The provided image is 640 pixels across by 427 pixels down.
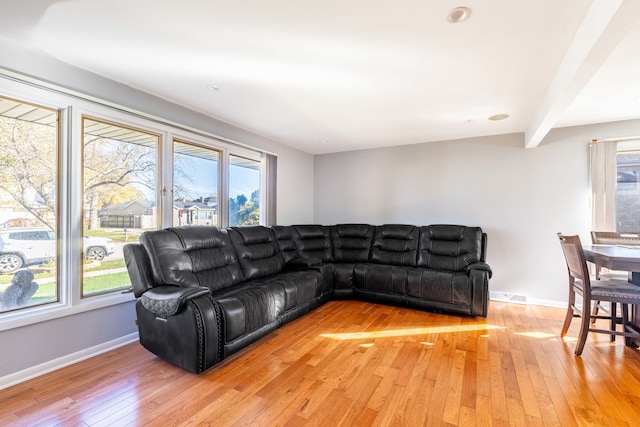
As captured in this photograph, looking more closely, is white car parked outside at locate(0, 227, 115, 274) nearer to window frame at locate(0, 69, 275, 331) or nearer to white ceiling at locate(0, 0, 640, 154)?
window frame at locate(0, 69, 275, 331)

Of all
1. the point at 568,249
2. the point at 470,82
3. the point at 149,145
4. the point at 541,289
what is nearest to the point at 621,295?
the point at 568,249

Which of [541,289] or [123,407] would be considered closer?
[123,407]

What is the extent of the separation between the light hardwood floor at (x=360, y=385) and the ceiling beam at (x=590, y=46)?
209 cm

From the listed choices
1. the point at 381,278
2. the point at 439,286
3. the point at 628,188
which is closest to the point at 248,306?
the point at 381,278

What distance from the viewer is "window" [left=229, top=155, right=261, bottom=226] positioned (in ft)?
12.7

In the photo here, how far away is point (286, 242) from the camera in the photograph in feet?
13.1

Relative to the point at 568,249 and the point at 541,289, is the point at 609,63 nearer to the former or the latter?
the point at 568,249

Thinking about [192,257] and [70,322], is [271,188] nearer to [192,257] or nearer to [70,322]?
[192,257]

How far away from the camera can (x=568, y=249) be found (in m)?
2.56

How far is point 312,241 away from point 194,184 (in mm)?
1909

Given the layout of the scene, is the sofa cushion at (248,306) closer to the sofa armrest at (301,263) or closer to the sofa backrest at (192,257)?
the sofa backrest at (192,257)

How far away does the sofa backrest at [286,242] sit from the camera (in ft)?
12.7

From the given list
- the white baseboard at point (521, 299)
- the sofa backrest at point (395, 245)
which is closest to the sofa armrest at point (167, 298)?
the sofa backrest at point (395, 245)

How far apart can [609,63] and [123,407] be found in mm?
4151
